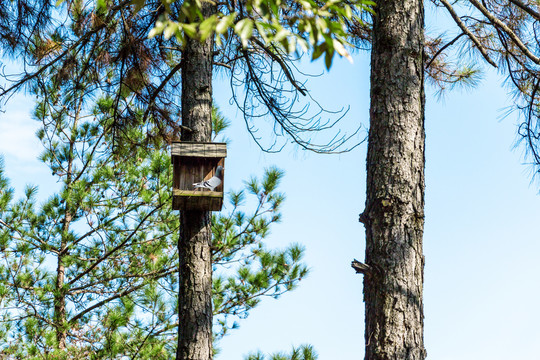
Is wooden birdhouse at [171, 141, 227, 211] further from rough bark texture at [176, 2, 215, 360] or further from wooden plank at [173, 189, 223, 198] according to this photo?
rough bark texture at [176, 2, 215, 360]

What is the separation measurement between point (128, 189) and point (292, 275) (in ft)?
7.55

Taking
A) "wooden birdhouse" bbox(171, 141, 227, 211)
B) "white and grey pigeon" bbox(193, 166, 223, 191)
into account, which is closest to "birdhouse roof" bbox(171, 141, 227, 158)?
"wooden birdhouse" bbox(171, 141, 227, 211)

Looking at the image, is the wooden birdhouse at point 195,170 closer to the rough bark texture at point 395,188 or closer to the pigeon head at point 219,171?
the pigeon head at point 219,171

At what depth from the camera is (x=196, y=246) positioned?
156 inches

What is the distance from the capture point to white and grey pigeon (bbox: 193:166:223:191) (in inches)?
149

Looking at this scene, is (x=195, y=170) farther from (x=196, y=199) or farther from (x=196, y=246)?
(x=196, y=246)

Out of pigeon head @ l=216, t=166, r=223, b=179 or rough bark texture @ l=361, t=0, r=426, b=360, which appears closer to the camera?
rough bark texture @ l=361, t=0, r=426, b=360

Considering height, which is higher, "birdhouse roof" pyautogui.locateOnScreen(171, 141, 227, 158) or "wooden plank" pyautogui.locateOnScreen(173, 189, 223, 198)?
"birdhouse roof" pyautogui.locateOnScreen(171, 141, 227, 158)

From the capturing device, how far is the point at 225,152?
3.85 m

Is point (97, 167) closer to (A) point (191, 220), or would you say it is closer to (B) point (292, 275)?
(B) point (292, 275)

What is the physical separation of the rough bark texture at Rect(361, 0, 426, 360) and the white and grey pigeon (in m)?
1.02

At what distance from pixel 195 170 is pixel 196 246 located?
51 cm

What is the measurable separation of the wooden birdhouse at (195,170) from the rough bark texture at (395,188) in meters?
1.05

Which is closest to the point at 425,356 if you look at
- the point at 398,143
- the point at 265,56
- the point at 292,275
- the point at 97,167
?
the point at 398,143
